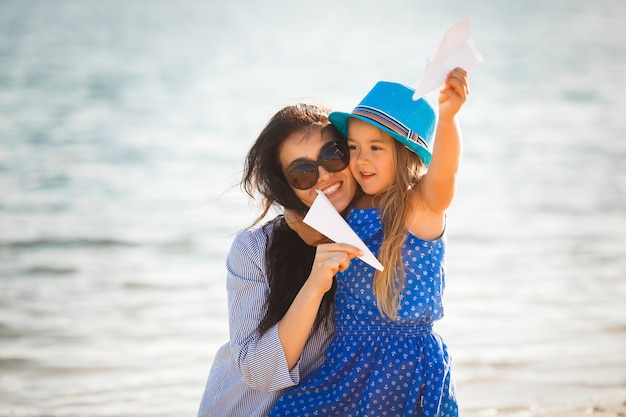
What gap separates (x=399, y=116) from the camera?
3090 millimetres

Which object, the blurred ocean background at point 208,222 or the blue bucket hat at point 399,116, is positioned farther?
the blurred ocean background at point 208,222

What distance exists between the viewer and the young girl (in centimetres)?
300

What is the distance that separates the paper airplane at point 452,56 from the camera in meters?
2.63

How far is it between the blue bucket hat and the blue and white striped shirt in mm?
594

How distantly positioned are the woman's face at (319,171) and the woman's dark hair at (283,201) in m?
0.02

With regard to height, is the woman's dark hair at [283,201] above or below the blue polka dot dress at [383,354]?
above

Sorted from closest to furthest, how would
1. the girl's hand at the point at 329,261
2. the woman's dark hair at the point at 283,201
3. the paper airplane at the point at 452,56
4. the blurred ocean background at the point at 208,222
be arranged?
the paper airplane at the point at 452,56 → the girl's hand at the point at 329,261 → the woman's dark hair at the point at 283,201 → the blurred ocean background at the point at 208,222

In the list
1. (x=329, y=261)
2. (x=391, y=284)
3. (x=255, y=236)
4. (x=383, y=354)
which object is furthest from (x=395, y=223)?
(x=255, y=236)

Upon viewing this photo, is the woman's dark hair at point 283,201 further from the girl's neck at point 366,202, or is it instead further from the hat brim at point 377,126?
the girl's neck at point 366,202

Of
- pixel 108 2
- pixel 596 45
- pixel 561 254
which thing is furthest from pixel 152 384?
pixel 108 2

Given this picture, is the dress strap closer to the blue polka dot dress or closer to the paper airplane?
the blue polka dot dress

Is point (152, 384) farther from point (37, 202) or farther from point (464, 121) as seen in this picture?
point (464, 121)

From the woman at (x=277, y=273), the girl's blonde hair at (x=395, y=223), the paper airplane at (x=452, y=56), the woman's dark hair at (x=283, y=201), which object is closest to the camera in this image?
the paper airplane at (x=452, y=56)

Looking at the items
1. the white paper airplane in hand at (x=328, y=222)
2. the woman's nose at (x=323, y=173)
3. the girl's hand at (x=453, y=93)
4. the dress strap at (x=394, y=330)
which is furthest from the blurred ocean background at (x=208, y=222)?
the girl's hand at (x=453, y=93)
